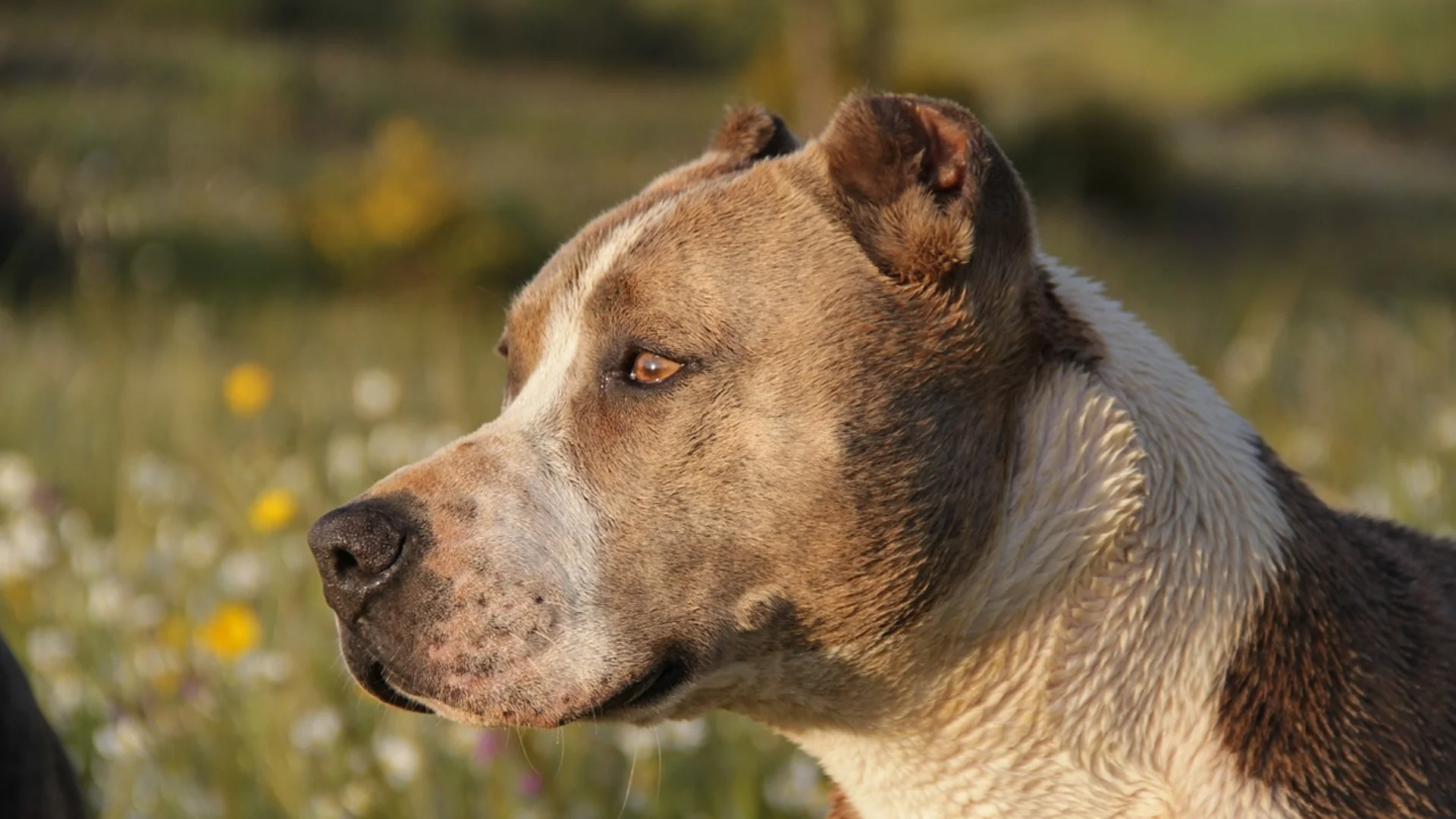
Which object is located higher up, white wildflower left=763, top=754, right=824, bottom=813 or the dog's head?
the dog's head

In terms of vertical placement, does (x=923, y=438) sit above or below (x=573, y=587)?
above

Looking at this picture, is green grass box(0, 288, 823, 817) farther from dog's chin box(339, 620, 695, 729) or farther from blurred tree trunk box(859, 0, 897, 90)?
blurred tree trunk box(859, 0, 897, 90)

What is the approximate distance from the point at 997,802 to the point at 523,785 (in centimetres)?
138

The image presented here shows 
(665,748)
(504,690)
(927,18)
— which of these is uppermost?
(504,690)

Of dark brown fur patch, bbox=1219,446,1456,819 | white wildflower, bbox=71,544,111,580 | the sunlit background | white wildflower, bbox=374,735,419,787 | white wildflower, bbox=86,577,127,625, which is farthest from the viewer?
white wildflower, bbox=71,544,111,580

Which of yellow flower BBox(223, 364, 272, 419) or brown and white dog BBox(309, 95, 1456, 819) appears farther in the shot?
yellow flower BBox(223, 364, 272, 419)

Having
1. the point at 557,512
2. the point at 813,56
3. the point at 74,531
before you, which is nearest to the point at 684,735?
the point at 557,512

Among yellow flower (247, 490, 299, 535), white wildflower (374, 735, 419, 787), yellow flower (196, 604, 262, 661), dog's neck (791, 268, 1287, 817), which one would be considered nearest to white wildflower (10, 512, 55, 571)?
yellow flower (247, 490, 299, 535)

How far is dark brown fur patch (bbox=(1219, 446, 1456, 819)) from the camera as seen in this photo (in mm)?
2160

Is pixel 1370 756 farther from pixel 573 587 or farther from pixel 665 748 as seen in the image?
pixel 665 748

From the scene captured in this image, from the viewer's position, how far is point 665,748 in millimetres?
3707

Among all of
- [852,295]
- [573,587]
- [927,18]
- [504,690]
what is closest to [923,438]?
[852,295]

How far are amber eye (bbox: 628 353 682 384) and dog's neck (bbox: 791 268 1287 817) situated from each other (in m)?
0.57

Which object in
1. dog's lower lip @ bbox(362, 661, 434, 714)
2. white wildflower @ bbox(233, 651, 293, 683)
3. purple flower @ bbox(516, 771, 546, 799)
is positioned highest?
dog's lower lip @ bbox(362, 661, 434, 714)
